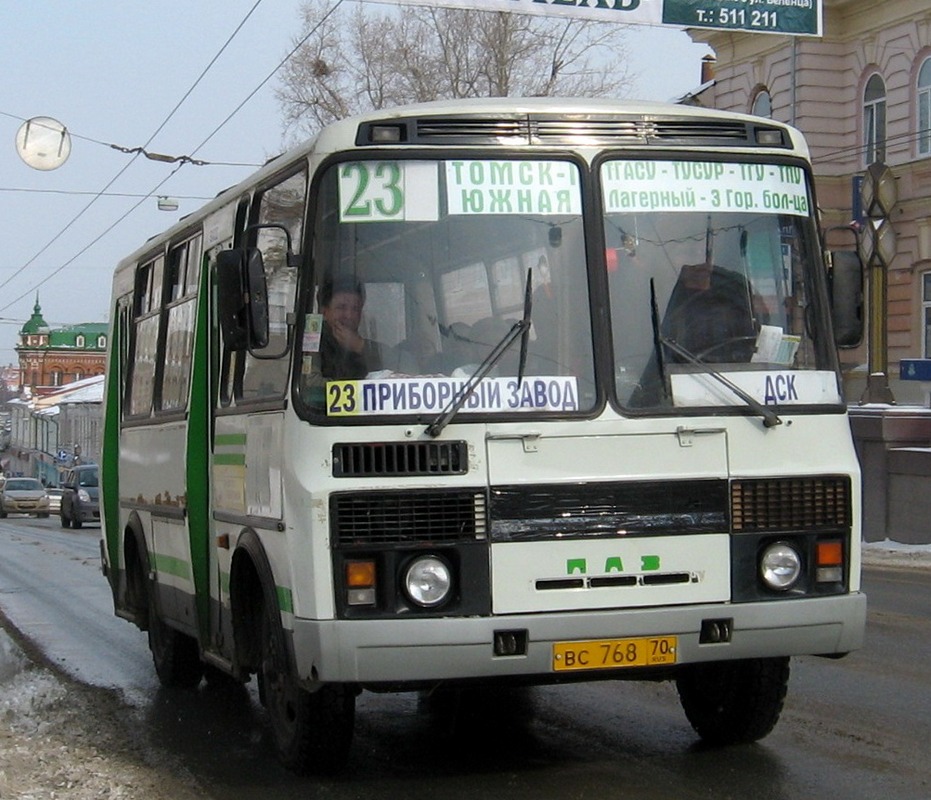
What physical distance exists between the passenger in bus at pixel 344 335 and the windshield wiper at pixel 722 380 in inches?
45.5

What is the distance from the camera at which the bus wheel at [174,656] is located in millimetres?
10242

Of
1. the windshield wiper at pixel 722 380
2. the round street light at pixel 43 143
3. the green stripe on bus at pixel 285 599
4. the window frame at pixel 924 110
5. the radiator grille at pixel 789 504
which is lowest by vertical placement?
the green stripe on bus at pixel 285 599

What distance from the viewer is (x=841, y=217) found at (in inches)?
1446

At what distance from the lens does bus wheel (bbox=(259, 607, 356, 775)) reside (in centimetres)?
692

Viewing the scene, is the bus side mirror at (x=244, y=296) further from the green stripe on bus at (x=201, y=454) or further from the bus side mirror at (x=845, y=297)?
the bus side mirror at (x=845, y=297)

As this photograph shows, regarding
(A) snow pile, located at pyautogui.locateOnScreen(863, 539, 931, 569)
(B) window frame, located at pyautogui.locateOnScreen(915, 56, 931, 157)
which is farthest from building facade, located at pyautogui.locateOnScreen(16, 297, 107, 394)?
(A) snow pile, located at pyautogui.locateOnScreen(863, 539, 931, 569)

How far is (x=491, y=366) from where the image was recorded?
6602mm

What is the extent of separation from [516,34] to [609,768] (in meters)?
36.5

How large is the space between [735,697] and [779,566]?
3.49 feet

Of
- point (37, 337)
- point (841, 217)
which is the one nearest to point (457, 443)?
point (841, 217)

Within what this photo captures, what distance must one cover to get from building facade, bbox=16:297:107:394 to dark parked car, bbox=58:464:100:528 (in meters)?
101

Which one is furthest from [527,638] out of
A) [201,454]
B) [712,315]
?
[201,454]

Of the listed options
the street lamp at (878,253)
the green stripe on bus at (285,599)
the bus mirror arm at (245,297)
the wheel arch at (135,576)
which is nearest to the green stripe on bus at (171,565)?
the wheel arch at (135,576)

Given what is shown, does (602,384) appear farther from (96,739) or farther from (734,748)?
(96,739)
